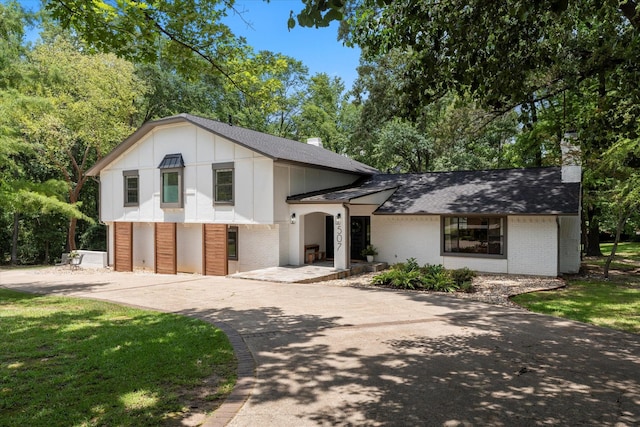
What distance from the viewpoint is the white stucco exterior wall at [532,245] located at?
15.1m

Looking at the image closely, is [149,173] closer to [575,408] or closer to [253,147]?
[253,147]

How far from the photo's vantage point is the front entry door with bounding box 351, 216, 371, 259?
19141mm

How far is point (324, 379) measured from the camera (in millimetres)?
5406

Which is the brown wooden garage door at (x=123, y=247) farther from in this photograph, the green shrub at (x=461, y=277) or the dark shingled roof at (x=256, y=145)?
the green shrub at (x=461, y=277)

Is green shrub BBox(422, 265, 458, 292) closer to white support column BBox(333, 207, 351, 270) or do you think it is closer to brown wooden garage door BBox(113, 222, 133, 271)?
white support column BBox(333, 207, 351, 270)

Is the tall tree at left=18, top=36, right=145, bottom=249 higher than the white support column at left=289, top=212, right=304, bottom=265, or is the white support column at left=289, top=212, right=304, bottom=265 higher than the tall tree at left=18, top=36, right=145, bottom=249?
the tall tree at left=18, top=36, right=145, bottom=249

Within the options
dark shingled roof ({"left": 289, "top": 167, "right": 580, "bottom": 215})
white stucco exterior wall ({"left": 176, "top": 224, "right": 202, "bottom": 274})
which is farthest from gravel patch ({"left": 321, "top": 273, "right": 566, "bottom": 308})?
white stucco exterior wall ({"left": 176, "top": 224, "right": 202, "bottom": 274})

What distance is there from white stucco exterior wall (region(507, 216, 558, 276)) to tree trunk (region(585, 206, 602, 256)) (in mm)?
11916

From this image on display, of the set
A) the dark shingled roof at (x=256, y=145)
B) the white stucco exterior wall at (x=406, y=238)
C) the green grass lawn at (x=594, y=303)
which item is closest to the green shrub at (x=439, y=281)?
the green grass lawn at (x=594, y=303)

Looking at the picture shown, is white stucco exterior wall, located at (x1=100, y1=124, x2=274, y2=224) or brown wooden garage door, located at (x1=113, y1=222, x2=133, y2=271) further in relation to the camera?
brown wooden garage door, located at (x1=113, y1=222, x2=133, y2=271)

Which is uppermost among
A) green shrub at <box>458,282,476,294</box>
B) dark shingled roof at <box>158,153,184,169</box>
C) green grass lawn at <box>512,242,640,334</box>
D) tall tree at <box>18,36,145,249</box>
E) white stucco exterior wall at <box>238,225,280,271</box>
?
tall tree at <box>18,36,145,249</box>

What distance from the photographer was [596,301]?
11.0 m

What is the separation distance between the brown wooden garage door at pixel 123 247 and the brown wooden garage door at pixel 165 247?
6.21 feet

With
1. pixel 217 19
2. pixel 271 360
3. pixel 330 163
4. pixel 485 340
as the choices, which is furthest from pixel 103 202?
pixel 485 340
